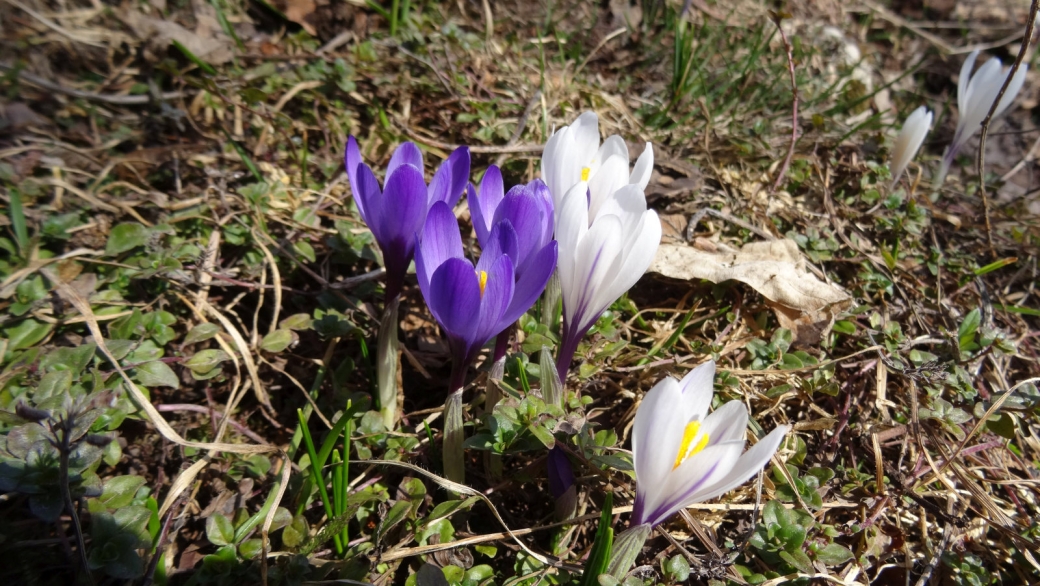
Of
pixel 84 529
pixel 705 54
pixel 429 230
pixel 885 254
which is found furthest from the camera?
pixel 705 54

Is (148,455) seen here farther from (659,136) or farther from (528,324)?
(659,136)

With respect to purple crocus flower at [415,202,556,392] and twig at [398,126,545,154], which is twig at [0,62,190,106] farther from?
purple crocus flower at [415,202,556,392]

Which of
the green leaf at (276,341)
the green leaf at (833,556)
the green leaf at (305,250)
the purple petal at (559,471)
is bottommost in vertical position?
the green leaf at (833,556)

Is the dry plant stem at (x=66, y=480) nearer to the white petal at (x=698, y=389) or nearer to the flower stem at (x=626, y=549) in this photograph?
the flower stem at (x=626, y=549)

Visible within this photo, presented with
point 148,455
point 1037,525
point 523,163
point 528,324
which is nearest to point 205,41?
point 523,163

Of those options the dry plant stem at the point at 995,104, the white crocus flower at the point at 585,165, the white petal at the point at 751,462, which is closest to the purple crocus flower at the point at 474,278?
the white crocus flower at the point at 585,165
